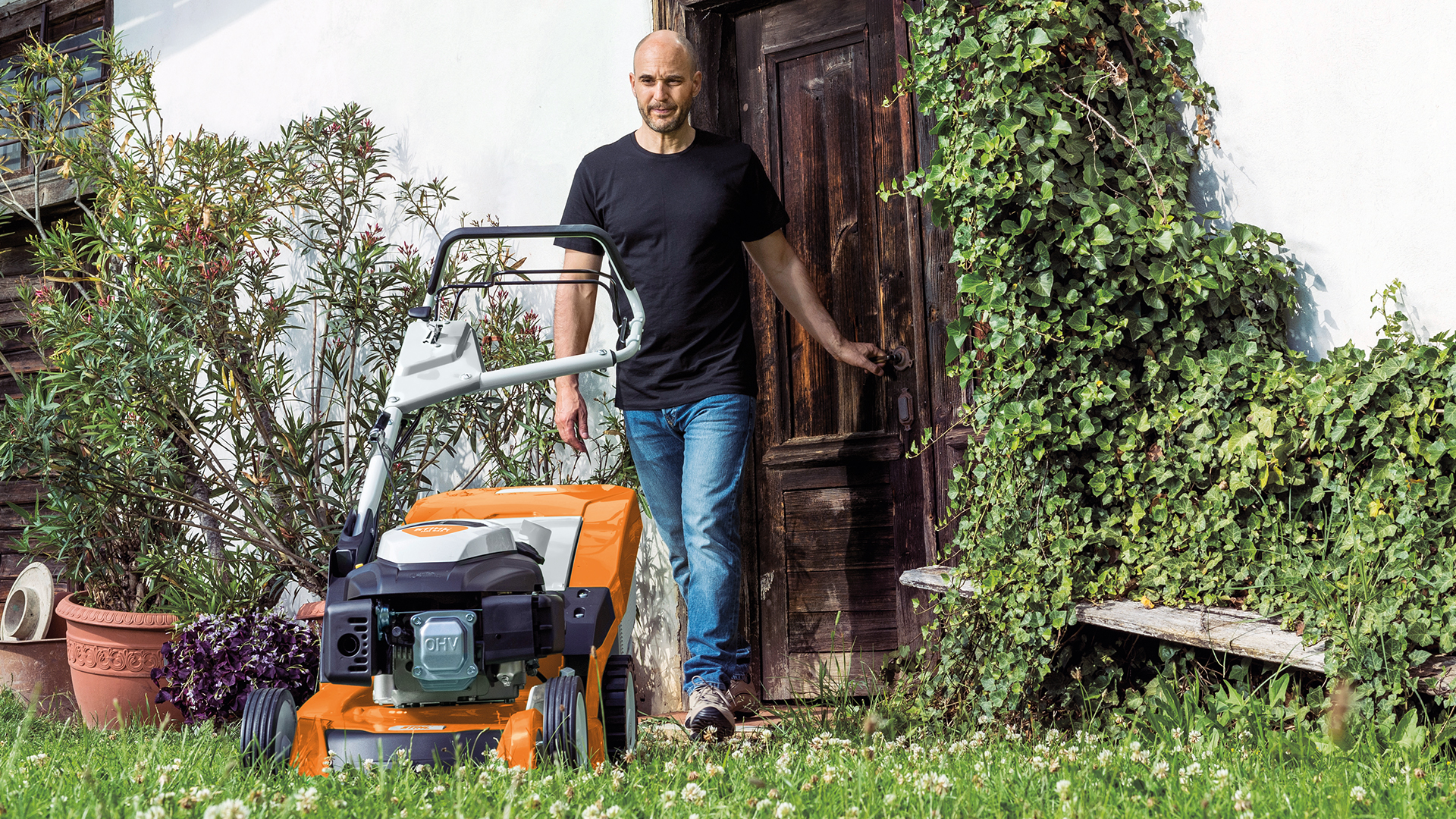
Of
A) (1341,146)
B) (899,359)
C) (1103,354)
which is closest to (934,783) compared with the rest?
(1103,354)

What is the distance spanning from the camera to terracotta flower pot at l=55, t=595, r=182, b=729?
13.0 feet

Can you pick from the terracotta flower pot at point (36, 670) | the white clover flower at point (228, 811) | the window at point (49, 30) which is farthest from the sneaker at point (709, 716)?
the window at point (49, 30)

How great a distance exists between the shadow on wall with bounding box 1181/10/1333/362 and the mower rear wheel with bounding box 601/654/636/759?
72.4 inches

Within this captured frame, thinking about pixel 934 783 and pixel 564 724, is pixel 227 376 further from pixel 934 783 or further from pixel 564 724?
pixel 934 783

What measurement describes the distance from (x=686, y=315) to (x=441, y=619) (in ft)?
4.46

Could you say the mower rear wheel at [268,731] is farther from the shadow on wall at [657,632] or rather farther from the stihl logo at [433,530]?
the shadow on wall at [657,632]

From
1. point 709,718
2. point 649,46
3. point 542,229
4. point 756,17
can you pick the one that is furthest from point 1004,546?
point 756,17

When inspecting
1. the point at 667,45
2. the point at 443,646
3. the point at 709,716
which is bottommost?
the point at 709,716

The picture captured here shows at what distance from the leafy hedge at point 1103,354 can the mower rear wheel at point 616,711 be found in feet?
3.16

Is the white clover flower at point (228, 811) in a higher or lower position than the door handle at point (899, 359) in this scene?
lower

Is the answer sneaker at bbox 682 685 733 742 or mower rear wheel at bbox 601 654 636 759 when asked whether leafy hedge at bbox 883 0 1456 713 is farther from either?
mower rear wheel at bbox 601 654 636 759

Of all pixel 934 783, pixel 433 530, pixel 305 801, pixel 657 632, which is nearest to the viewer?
pixel 305 801

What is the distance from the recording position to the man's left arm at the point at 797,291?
3320 mm

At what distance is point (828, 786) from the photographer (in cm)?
188
